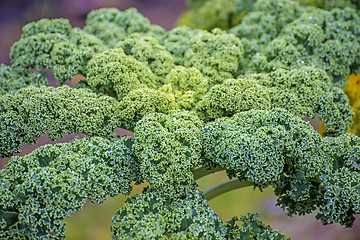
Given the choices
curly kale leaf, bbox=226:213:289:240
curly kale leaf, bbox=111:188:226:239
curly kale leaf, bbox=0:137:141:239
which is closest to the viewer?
curly kale leaf, bbox=0:137:141:239

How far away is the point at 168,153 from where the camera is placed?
2.65 meters

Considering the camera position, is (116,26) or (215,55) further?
(116,26)

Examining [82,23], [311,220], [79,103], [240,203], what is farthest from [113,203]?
[82,23]

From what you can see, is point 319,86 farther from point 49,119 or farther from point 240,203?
point 240,203

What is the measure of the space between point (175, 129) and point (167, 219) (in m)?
0.60

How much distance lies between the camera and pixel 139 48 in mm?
3547

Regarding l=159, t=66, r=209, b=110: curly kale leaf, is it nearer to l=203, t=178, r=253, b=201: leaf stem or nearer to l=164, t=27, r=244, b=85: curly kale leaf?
l=164, t=27, r=244, b=85: curly kale leaf

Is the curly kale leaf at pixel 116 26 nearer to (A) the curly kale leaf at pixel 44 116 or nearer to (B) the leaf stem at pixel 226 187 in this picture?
(A) the curly kale leaf at pixel 44 116

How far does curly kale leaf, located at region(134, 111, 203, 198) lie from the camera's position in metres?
2.66

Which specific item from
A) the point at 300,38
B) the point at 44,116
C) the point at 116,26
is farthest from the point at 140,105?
the point at 300,38

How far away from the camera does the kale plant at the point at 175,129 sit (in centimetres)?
260

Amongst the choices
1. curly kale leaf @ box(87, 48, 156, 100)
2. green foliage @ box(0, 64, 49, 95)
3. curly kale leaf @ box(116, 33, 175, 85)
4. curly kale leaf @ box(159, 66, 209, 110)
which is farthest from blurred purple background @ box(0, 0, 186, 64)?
Answer: curly kale leaf @ box(159, 66, 209, 110)

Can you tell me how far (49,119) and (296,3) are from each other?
9.21 feet

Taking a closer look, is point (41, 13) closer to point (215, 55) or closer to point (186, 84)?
point (215, 55)
